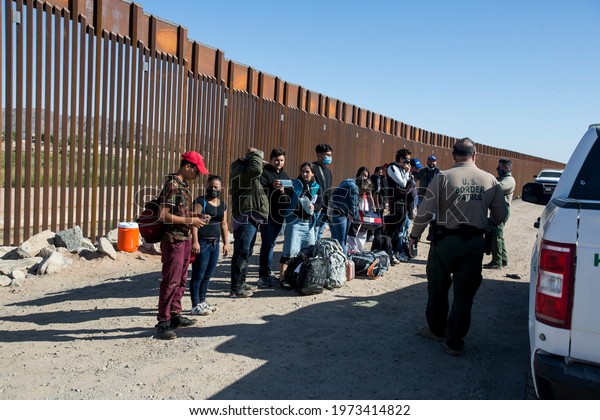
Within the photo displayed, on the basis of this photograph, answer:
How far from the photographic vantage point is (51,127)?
884 centimetres

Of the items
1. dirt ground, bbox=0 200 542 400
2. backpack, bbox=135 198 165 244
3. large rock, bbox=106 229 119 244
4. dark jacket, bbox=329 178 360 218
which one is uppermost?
dark jacket, bbox=329 178 360 218

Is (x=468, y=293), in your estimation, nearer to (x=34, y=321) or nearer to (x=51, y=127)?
(x=34, y=321)

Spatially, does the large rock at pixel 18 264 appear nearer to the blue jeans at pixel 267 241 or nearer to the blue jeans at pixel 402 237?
the blue jeans at pixel 267 241

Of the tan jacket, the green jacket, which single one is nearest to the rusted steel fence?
the green jacket

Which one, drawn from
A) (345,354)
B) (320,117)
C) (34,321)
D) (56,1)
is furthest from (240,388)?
(320,117)

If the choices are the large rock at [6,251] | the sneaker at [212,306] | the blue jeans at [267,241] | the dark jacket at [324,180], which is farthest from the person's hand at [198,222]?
the large rock at [6,251]

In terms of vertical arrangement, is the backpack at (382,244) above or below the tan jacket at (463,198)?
below

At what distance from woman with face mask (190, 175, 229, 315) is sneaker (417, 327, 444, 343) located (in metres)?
2.34

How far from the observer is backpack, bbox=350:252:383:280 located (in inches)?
326

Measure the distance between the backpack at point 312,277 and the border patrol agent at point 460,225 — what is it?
6.87 feet

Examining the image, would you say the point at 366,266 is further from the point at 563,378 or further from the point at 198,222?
the point at 563,378

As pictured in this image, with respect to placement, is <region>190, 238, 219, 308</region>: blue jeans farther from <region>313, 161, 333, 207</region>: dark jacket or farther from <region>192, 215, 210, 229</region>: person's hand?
<region>313, 161, 333, 207</region>: dark jacket

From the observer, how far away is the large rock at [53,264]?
8078mm
